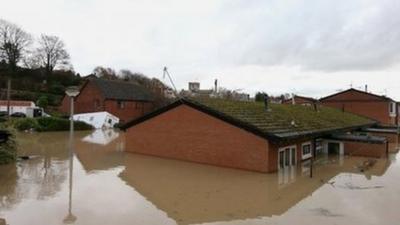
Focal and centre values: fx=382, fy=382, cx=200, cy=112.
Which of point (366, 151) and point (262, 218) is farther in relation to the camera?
point (366, 151)

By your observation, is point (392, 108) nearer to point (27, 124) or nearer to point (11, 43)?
point (27, 124)

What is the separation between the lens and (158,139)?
2138 cm

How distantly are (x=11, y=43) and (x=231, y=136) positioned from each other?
59922 mm

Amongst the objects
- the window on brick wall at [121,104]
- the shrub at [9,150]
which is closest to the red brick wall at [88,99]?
the window on brick wall at [121,104]

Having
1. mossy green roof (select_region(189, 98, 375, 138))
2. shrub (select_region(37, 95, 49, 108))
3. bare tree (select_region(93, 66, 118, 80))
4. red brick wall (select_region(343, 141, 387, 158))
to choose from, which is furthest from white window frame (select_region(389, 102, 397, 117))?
bare tree (select_region(93, 66, 118, 80))

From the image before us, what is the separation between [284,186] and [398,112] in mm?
43248

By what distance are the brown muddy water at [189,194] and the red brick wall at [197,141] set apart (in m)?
0.76

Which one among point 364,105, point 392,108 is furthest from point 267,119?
point 392,108

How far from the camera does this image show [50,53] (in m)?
70.7

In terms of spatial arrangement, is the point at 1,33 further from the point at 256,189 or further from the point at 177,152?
Answer: the point at 256,189

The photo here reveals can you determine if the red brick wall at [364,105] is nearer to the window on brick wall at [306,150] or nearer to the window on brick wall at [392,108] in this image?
the window on brick wall at [392,108]

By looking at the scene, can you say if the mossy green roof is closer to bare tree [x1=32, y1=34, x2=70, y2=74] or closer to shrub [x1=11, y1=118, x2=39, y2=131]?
shrub [x1=11, y1=118, x2=39, y2=131]

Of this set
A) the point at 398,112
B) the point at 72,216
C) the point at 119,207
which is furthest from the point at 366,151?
the point at 398,112

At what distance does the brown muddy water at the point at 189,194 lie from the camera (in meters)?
10.1
